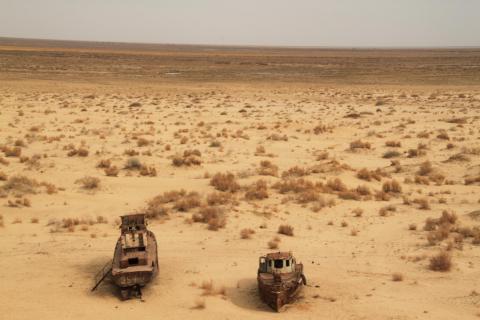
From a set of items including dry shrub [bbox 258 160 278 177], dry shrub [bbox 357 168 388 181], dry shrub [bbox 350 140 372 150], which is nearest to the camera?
dry shrub [bbox 357 168 388 181]

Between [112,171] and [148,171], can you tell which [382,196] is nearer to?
[148,171]

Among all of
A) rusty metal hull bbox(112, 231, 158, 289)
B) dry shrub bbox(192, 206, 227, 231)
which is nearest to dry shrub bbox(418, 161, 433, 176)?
dry shrub bbox(192, 206, 227, 231)

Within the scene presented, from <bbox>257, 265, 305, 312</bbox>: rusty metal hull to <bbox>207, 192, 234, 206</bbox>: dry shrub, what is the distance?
759cm

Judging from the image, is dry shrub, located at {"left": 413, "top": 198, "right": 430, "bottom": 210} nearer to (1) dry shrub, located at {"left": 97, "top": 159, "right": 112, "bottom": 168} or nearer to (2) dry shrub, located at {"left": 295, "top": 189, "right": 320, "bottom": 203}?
(2) dry shrub, located at {"left": 295, "top": 189, "right": 320, "bottom": 203}

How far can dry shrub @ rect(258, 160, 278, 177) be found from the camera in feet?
78.1

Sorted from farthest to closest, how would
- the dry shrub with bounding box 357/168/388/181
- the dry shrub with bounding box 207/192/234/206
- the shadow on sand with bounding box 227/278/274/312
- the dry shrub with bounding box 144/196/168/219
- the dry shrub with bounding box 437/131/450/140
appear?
the dry shrub with bounding box 437/131/450/140, the dry shrub with bounding box 357/168/388/181, the dry shrub with bounding box 207/192/234/206, the dry shrub with bounding box 144/196/168/219, the shadow on sand with bounding box 227/278/274/312

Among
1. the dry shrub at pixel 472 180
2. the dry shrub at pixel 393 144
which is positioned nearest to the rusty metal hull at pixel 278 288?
the dry shrub at pixel 472 180

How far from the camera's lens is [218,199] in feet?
65.7

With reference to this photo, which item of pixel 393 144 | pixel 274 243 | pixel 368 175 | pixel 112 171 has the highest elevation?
pixel 393 144

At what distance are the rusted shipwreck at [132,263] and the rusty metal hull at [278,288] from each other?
2.55 meters

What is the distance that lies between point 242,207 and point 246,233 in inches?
111

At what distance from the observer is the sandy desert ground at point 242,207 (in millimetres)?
12656

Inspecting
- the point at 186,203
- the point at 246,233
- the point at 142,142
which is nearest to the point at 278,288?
the point at 246,233

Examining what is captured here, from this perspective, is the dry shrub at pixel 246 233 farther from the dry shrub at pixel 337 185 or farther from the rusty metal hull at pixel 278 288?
the dry shrub at pixel 337 185
